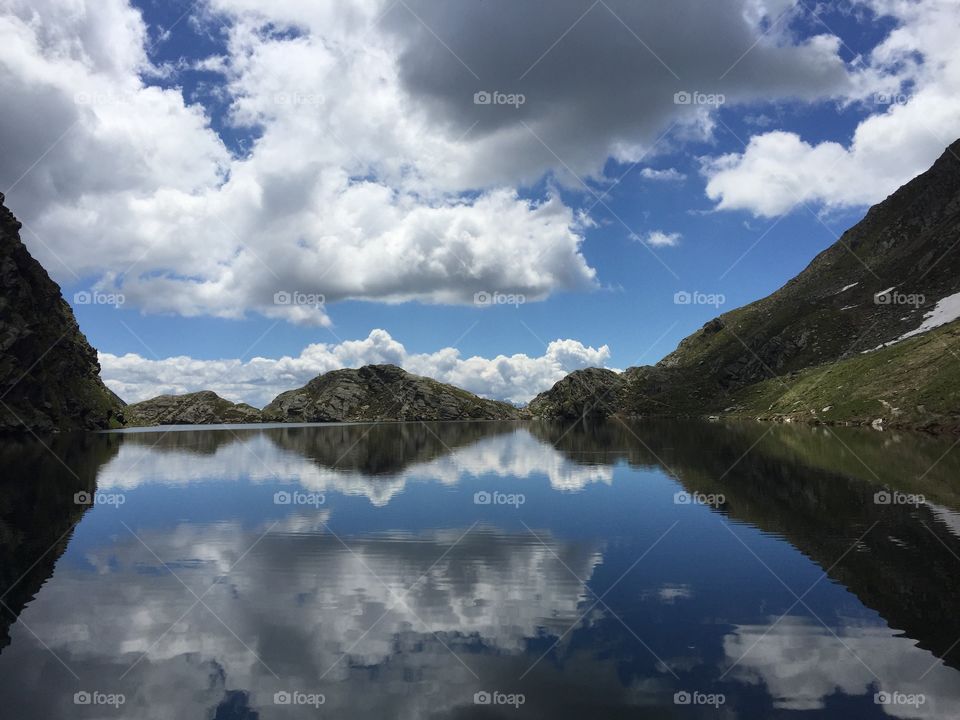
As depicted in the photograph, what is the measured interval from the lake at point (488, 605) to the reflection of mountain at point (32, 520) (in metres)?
0.30

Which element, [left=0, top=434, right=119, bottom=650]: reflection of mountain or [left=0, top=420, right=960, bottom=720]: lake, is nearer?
[left=0, top=420, right=960, bottom=720]: lake

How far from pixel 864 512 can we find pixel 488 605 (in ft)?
118

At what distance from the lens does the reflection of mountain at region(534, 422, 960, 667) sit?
25969mm

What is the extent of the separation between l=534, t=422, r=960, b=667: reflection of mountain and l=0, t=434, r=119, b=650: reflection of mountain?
39.3 m

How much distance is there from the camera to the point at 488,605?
86.6 ft

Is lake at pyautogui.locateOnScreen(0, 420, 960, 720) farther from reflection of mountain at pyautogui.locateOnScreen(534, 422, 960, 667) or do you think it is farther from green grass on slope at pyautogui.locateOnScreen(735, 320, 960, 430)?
green grass on slope at pyautogui.locateOnScreen(735, 320, 960, 430)

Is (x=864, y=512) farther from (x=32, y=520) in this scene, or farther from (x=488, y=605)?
(x=32, y=520)

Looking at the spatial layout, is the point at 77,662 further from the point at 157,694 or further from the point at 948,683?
the point at 948,683

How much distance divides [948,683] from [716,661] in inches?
287

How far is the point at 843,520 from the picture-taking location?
140ft

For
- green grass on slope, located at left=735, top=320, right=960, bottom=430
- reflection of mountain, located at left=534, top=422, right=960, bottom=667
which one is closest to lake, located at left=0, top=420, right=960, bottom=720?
reflection of mountain, located at left=534, top=422, right=960, bottom=667

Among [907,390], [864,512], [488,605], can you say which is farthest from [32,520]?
[907,390]

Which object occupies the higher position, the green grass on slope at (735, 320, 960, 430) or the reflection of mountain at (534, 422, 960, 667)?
the green grass on slope at (735, 320, 960, 430)

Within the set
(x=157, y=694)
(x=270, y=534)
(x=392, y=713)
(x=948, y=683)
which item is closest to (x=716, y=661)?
(x=948, y=683)
